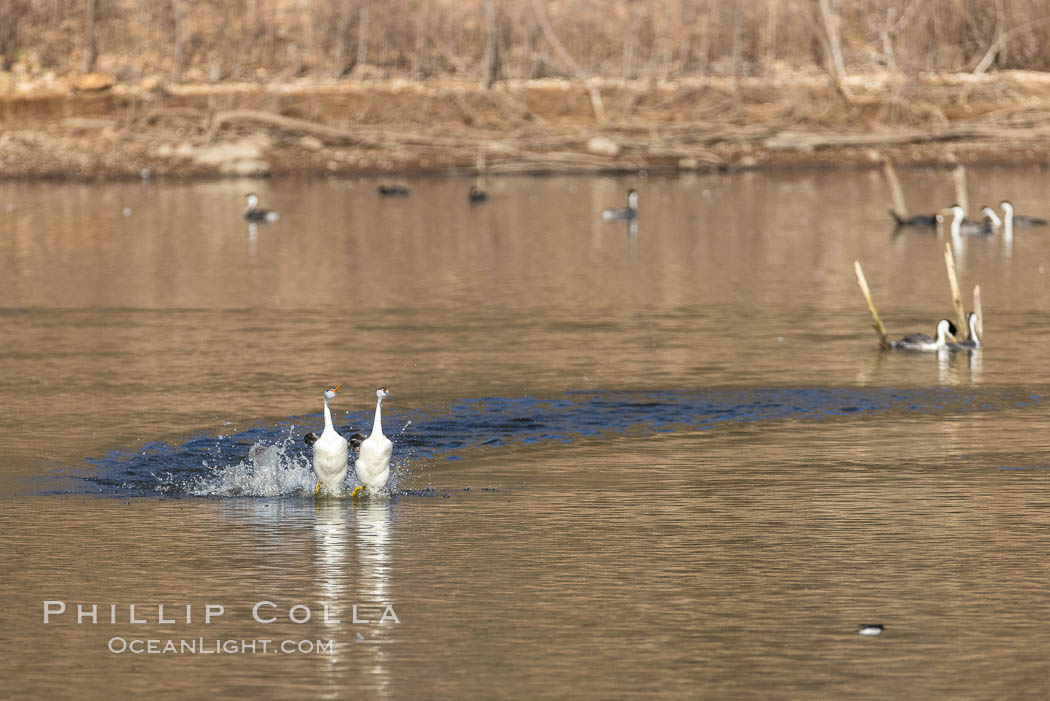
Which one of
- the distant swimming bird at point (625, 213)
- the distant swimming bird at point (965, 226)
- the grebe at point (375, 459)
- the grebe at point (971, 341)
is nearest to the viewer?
the grebe at point (375, 459)

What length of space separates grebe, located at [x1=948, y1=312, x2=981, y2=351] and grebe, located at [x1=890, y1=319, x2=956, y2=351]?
11 cm

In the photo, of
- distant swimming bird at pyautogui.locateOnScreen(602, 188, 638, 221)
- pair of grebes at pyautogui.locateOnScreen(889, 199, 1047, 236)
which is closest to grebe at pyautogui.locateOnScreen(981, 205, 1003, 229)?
pair of grebes at pyautogui.locateOnScreen(889, 199, 1047, 236)

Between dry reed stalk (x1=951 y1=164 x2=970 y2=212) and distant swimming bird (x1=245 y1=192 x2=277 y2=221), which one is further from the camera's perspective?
dry reed stalk (x1=951 y1=164 x2=970 y2=212)

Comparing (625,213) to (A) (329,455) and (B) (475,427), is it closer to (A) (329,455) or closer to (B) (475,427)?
(B) (475,427)

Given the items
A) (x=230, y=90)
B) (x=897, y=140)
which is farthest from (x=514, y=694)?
(x=230, y=90)

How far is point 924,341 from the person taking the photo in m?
20.8

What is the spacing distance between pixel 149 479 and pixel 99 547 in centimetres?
241

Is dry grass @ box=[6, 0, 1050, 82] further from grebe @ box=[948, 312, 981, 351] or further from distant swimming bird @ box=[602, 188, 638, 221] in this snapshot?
grebe @ box=[948, 312, 981, 351]

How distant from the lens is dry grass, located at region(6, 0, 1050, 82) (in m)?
57.9

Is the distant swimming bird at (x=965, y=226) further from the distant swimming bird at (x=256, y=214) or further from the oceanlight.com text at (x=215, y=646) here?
the oceanlight.com text at (x=215, y=646)

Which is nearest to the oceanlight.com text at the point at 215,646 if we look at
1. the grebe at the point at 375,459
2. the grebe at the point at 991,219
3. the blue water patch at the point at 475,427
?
the grebe at the point at 375,459

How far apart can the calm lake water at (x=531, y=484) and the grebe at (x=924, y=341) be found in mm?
368

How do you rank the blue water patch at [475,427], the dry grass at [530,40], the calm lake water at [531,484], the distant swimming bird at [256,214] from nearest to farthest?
the calm lake water at [531,484] → the blue water patch at [475,427] → the distant swimming bird at [256,214] → the dry grass at [530,40]

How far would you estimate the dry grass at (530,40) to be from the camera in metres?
57.9
